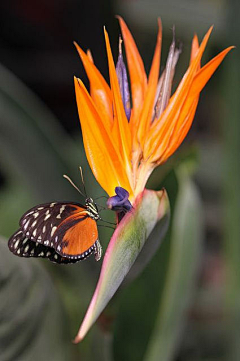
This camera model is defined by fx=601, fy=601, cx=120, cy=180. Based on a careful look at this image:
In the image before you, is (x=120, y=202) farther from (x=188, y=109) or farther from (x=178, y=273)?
(x=178, y=273)

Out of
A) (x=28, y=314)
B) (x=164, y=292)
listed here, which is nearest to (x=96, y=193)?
(x=164, y=292)

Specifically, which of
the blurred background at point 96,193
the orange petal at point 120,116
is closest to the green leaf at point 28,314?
the blurred background at point 96,193

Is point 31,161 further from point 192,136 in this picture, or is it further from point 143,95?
point 192,136

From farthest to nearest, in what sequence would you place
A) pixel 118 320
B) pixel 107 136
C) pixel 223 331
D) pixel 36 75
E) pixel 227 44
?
pixel 36 75, pixel 223 331, pixel 227 44, pixel 118 320, pixel 107 136

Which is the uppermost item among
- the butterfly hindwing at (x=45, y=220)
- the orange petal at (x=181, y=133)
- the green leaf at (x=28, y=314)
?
the butterfly hindwing at (x=45, y=220)

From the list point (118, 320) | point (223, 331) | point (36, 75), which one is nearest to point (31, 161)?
point (118, 320)

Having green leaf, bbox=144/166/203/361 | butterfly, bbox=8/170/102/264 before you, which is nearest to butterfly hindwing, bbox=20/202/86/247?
butterfly, bbox=8/170/102/264

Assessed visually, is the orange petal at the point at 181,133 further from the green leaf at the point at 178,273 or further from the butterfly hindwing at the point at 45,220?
the green leaf at the point at 178,273
